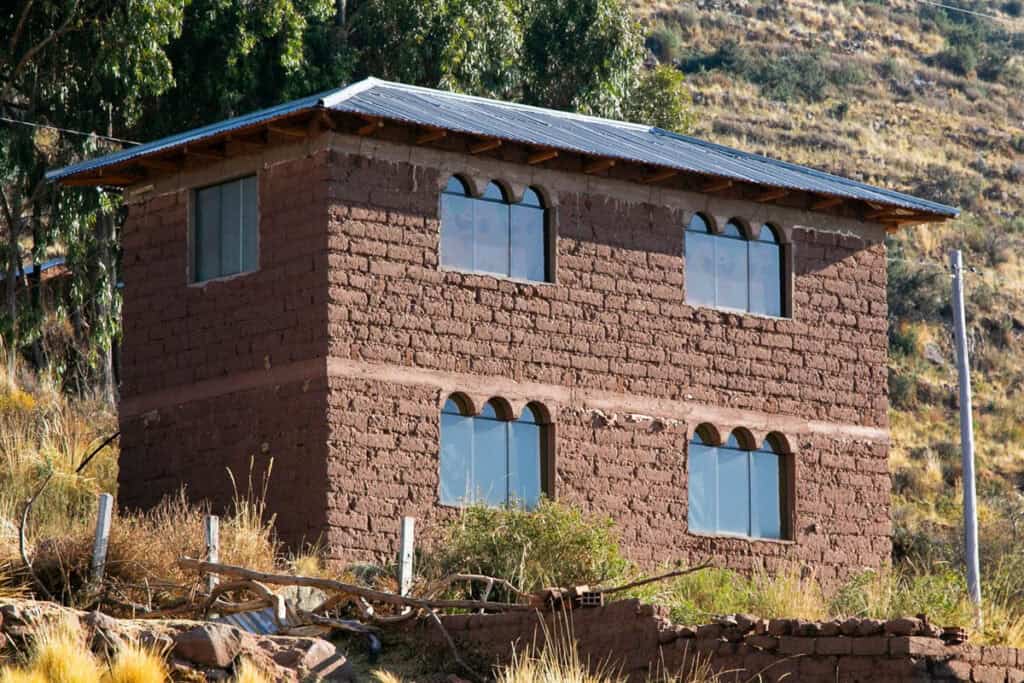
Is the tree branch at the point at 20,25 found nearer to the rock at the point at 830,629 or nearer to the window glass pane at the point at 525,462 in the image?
the window glass pane at the point at 525,462

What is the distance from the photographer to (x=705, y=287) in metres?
29.0

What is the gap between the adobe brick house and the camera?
26047 mm

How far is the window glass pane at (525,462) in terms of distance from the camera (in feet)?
87.8

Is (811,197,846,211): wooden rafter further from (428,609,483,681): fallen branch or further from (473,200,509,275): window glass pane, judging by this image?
(428,609,483,681): fallen branch

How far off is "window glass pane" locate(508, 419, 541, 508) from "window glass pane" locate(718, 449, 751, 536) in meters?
2.87

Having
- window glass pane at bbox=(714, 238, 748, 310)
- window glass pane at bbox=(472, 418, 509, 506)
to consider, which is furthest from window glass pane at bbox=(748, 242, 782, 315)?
window glass pane at bbox=(472, 418, 509, 506)

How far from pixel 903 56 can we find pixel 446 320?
53.9m

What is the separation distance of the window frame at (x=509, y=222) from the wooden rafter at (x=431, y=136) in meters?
0.61

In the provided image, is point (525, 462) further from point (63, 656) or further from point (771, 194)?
point (63, 656)

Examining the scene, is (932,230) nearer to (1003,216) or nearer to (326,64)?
(1003,216)

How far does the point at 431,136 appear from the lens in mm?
26516

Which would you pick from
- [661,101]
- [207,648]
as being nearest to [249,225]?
[207,648]

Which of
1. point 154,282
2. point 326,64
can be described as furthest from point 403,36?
point 154,282

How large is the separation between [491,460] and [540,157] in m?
3.91
